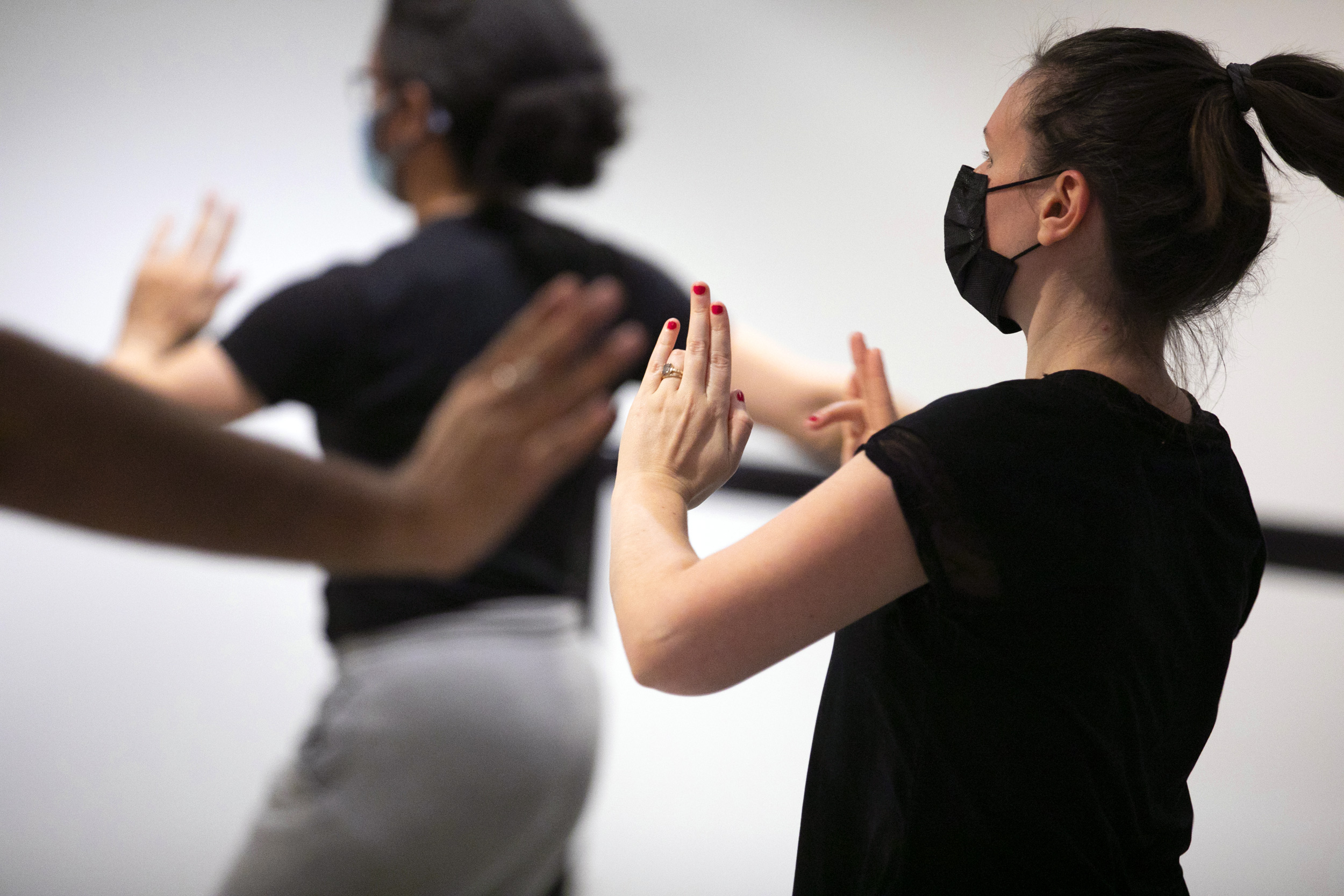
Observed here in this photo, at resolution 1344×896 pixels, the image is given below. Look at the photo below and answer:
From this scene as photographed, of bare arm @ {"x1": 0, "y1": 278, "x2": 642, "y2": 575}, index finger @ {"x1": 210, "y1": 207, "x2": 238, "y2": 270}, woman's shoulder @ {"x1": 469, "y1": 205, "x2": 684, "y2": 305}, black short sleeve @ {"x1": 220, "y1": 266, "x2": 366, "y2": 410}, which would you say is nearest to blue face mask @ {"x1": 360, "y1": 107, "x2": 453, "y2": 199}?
woman's shoulder @ {"x1": 469, "y1": 205, "x2": 684, "y2": 305}

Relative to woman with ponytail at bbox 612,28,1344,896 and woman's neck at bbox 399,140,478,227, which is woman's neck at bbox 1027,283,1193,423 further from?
woman's neck at bbox 399,140,478,227

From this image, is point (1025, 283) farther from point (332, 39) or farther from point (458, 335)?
point (332, 39)

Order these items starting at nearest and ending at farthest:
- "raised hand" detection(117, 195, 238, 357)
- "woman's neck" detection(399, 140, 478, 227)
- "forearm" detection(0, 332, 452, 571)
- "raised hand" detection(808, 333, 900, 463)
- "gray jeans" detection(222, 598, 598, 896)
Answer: "forearm" detection(0, 332, 452, 571) → "raised hand" detection(808, 333, 900, 463) → "gray jeans" detection(222, 598, 598, 896) → "woman's neck" detection(399, 140, 478, 227) → "raised hand" detection(117, 195, 238, 357)

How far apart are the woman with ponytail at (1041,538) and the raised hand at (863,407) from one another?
151 mm

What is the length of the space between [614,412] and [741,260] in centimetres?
124

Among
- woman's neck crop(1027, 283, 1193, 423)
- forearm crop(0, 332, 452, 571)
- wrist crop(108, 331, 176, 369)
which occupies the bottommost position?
wrist crop(108, 331, 176, 369)

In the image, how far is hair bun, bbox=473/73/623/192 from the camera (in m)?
1.44

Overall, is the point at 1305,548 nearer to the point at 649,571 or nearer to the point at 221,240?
the point at 649,571

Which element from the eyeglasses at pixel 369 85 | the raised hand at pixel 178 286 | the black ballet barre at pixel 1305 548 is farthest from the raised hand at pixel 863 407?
the raised hand at pixel 178 286

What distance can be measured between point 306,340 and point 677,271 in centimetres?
125

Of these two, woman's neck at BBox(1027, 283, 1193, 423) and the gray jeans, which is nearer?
woman's neck at BBox(1027, 283, 1193, 423)

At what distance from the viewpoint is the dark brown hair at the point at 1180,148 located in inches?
30.0

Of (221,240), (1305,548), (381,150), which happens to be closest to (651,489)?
(381,150)

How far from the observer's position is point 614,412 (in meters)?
1.22
